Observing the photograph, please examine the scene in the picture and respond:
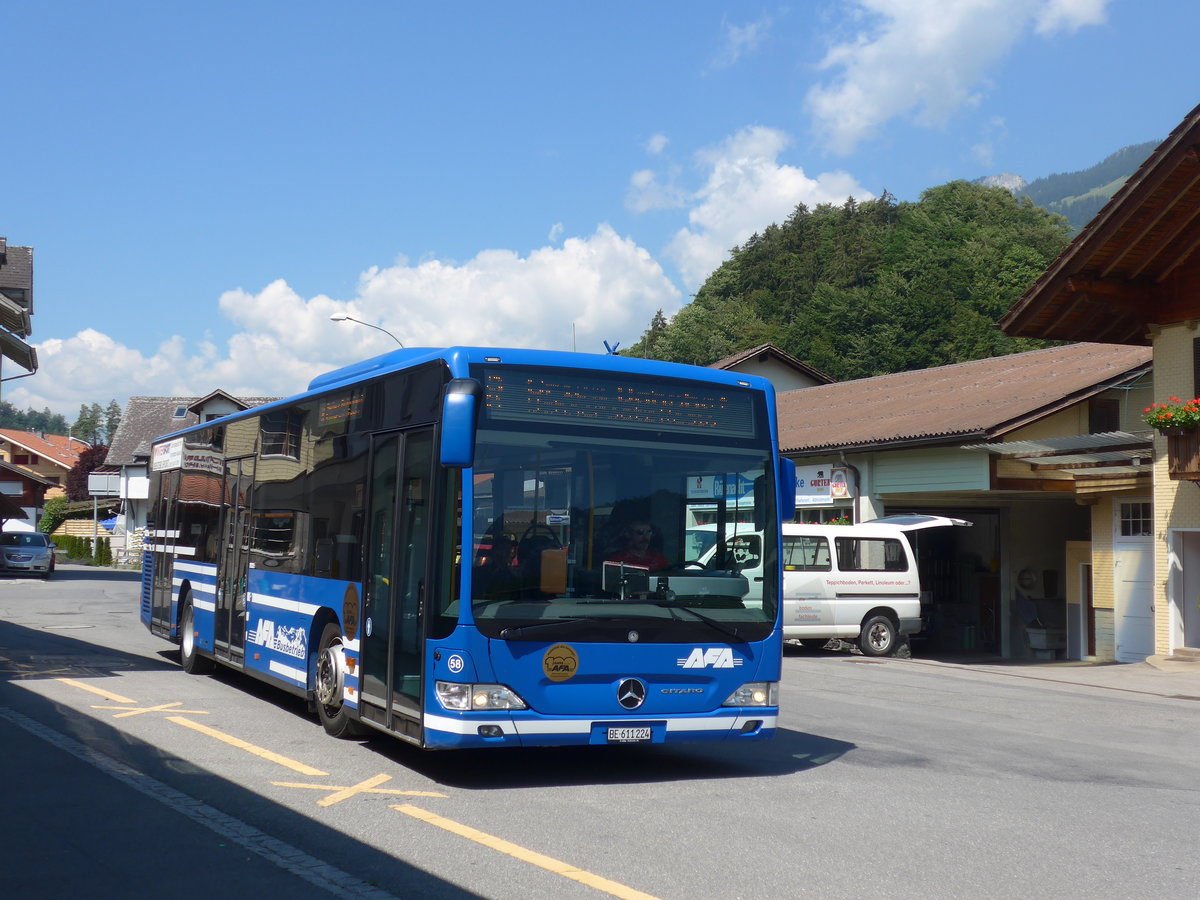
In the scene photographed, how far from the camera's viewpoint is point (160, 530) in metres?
16.6

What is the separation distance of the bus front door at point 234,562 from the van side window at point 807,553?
439 inches

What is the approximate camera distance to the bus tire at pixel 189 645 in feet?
48.1

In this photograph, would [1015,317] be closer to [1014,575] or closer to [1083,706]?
[1014,575]

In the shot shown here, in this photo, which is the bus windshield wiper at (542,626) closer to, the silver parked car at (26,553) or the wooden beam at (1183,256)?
the wooden beam at (1183,256)

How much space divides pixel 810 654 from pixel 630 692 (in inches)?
573

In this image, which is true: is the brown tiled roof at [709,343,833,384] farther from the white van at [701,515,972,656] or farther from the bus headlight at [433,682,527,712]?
the bus headlight at [433,682,527,712]

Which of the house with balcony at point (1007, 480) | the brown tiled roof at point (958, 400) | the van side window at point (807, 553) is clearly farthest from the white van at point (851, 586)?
the brown tiled roof at point (958, 400)

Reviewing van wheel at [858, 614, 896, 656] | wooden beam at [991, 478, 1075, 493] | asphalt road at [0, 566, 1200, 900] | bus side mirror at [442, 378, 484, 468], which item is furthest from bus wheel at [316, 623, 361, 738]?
wooden beam at [991, 478, 1075, 493]

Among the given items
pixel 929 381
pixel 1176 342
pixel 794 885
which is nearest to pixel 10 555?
pixel 929 381

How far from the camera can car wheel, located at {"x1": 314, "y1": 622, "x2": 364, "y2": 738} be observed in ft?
32.4

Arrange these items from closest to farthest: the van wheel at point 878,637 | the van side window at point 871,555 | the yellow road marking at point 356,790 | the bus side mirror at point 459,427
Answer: the bus side mirror at point 459,427, the yellow road marking at point 356,790, the van side window at point 871,555, the van wheel at point 878,637

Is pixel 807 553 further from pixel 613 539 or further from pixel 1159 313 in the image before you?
pixel 613 539

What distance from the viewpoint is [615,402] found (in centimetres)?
870

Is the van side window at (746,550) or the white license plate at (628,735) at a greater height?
the van side window at (746,550)
